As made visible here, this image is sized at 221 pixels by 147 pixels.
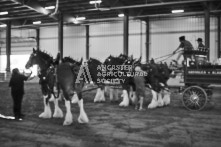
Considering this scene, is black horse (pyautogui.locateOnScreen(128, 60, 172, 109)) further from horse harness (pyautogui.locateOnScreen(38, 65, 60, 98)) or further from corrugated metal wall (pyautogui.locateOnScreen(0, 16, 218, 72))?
corrugated metal wall (pyautogui.locateOnScreen(0, 16, 218, 72))

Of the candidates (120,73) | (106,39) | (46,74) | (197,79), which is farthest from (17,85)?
(106,39)

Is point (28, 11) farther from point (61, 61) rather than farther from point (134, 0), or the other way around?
point (61, 61)

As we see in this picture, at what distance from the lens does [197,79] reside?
870 cm

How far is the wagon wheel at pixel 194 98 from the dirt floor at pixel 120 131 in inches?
19.3

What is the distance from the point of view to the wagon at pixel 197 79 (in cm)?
841

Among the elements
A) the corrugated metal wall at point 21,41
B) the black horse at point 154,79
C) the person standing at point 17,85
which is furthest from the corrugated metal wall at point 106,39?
the person standing at point 17,85

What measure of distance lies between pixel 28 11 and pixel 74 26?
651 centimetres

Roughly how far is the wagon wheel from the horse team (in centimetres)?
123

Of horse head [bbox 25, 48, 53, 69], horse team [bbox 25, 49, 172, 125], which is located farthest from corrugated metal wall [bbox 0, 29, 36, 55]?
horse head [bbox 25, 48, 53, 69]

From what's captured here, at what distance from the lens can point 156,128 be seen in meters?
6.38

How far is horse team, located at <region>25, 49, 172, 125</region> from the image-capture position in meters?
6.84

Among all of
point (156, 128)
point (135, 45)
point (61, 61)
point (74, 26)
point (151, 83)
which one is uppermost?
point (74, 26)

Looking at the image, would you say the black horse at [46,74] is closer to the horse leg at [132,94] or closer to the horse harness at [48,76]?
the horse harness at [48,76]

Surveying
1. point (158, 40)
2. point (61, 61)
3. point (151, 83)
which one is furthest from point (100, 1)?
point (61, 61)
